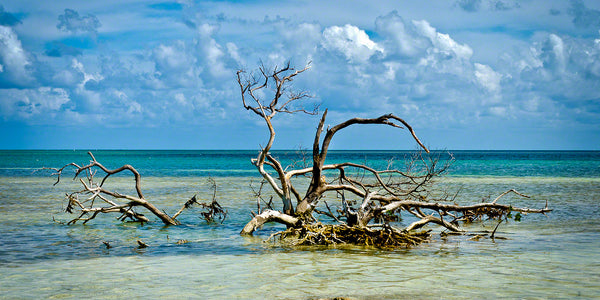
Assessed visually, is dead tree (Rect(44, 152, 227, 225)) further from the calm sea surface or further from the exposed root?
the exposed root

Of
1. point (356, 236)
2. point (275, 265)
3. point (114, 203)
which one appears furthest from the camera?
point (114, 203)

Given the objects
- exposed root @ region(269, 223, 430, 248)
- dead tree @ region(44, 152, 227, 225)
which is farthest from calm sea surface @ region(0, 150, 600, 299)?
dead tree @ region(44, 152, 227, 225)

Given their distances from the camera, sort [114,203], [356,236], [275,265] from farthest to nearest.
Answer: [114,203] < [356,236] < [275,265]

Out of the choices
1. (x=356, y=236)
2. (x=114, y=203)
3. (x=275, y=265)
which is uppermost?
(x=114, y=203)

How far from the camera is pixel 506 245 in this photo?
1304cm

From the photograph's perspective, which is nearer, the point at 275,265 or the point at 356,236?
the point at 275,265

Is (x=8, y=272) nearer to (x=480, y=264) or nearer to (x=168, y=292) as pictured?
(x=168, y=292)

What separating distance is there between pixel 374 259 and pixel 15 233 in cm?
1062

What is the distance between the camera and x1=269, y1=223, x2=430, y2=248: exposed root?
12594 millimetres

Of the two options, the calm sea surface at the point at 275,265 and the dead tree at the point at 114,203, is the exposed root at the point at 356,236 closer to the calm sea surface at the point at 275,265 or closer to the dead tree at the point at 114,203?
the calm sea surface at the point at 275,265

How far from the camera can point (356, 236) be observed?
507 inches

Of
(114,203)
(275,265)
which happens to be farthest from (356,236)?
(114,203)

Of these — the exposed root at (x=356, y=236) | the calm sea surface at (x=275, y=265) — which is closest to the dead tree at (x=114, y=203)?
the calm sea surface at (x=275, y=265)

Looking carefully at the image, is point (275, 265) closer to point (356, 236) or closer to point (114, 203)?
point (356, 236)
